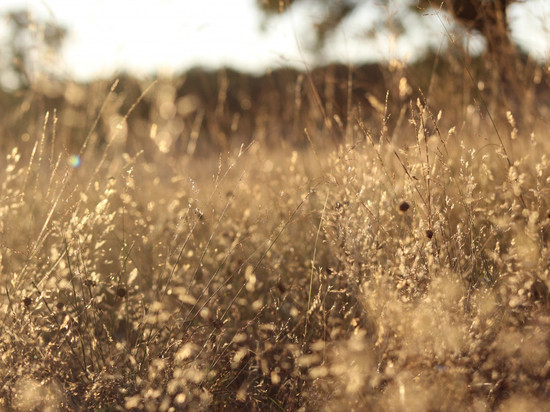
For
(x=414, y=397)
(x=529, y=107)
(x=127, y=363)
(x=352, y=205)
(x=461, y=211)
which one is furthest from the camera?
(x=529, y=107)

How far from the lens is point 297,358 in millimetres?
1229

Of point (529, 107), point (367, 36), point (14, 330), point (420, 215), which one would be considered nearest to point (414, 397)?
point (420, 215)

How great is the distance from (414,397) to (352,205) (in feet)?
1.98

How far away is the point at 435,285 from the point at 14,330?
1.01 m

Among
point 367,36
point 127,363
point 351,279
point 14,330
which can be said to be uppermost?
point 367,36

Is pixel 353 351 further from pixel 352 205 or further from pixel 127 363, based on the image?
pixel 127 363

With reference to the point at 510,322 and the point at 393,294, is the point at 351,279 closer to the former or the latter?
the point at 393,294

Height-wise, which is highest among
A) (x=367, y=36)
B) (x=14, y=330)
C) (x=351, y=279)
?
(x=367, y=36)

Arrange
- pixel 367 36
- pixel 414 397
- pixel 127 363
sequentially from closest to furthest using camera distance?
pixel 414 397 → pixel 127 363 → pixel 367 36

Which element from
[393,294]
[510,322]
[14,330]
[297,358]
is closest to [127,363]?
[14,330]

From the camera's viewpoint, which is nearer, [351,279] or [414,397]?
[414,397]

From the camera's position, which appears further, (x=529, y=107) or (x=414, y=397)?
(x=529, y=107)

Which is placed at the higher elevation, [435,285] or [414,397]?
[435,285]

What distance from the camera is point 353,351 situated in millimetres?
1281
